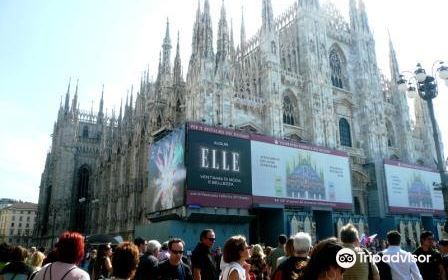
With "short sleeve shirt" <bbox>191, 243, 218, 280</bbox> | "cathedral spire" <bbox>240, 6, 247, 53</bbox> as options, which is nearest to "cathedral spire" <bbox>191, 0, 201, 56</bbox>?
"cathedral spire" <bbox>240, 6, 247, 53</bbox>

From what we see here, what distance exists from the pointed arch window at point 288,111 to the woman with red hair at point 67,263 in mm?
27364

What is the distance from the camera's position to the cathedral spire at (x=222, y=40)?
26.6 meters

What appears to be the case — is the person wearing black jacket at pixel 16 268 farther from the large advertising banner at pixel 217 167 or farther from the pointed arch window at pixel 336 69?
the pointed arch window at pixel 336 69

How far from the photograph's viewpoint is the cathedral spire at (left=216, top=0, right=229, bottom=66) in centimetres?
2661

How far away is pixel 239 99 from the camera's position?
2698cm

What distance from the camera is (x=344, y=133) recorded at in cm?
3406

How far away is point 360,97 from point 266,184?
1589 cm

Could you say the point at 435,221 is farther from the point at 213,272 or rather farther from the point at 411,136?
the point at 213,272

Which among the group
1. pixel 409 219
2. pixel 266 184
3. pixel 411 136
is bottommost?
pixel 409 219

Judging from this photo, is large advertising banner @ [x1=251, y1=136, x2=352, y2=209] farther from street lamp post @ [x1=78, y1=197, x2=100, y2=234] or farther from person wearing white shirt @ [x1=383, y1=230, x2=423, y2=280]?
street lamp post @ [x1=78, y1=197, x2=100, y2=234]

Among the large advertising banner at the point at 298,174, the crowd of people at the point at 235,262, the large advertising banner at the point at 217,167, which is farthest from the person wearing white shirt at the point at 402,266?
the large advertising banner at the point at 298,174

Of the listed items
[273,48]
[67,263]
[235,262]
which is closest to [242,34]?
[273,48]

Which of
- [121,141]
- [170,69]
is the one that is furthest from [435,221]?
[121,141]

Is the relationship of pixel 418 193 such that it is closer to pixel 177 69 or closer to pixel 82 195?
pixel 177 69
